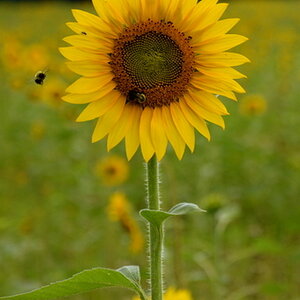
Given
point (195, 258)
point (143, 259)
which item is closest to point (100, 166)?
point (143, 259)

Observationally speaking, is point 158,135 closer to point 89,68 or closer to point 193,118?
point 193,118

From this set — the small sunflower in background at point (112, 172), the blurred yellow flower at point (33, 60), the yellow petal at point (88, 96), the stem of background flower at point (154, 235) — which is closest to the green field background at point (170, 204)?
the blurred yellow flower at point (33, 60)

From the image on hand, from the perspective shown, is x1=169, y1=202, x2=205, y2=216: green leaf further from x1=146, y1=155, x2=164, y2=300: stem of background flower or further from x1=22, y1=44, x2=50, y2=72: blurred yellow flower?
x1=22, y1=44, x2=50, y2=72: blurred yellow flower

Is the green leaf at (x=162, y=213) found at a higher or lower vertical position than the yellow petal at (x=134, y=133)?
lower

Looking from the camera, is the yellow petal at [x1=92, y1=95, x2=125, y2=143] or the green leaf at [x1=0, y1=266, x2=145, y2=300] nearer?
the green leaf at [x1=0, y1=266, x2=145, y2=300]

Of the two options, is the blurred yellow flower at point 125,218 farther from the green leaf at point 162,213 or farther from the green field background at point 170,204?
the green leaf at point 162,213

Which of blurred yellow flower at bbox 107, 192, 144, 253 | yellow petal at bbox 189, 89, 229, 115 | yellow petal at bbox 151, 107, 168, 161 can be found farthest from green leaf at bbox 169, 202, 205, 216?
blurred yellow flower at bbox 107, 192, 144, 253
